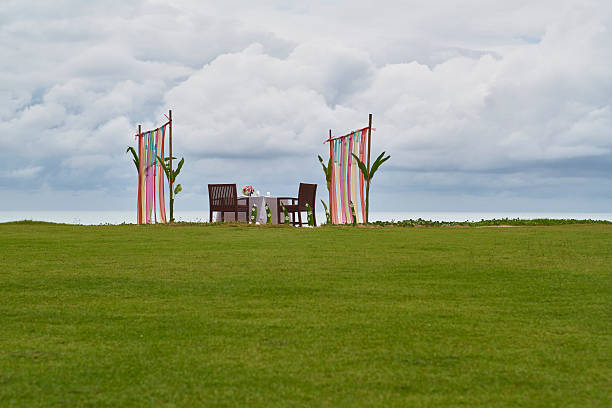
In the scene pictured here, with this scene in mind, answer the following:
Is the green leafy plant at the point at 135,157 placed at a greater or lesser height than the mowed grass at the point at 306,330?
greater

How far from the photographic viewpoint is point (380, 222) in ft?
45.3

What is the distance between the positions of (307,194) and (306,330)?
11.0 metres

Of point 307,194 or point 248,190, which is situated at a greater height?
point 248,190

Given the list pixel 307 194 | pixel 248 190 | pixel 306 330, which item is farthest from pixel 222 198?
pixel 306 330

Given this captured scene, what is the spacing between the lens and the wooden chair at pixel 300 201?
14.5m

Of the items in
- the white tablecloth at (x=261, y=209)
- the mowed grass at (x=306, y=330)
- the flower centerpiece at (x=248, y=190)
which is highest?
the flower centerpiece at (x=248, y=190)

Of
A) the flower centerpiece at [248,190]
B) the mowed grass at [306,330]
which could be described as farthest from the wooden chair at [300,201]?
the mowed grass at [306,330]

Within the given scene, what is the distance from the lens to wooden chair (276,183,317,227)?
14477mm

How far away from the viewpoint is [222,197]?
1439cm

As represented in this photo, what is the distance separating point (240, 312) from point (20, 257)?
→ 401 cm

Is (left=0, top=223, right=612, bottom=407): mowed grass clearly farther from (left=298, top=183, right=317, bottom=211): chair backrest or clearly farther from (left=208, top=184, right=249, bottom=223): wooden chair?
(left=298, top=183, right=317, bottom=211): chair backrest

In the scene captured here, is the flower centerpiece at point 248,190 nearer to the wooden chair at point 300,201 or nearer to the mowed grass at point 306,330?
→ the wooden chair at point 300,201

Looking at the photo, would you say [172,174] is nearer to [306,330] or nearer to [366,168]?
[366,168]

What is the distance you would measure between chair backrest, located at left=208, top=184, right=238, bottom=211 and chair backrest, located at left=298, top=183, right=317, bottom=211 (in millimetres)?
1552
